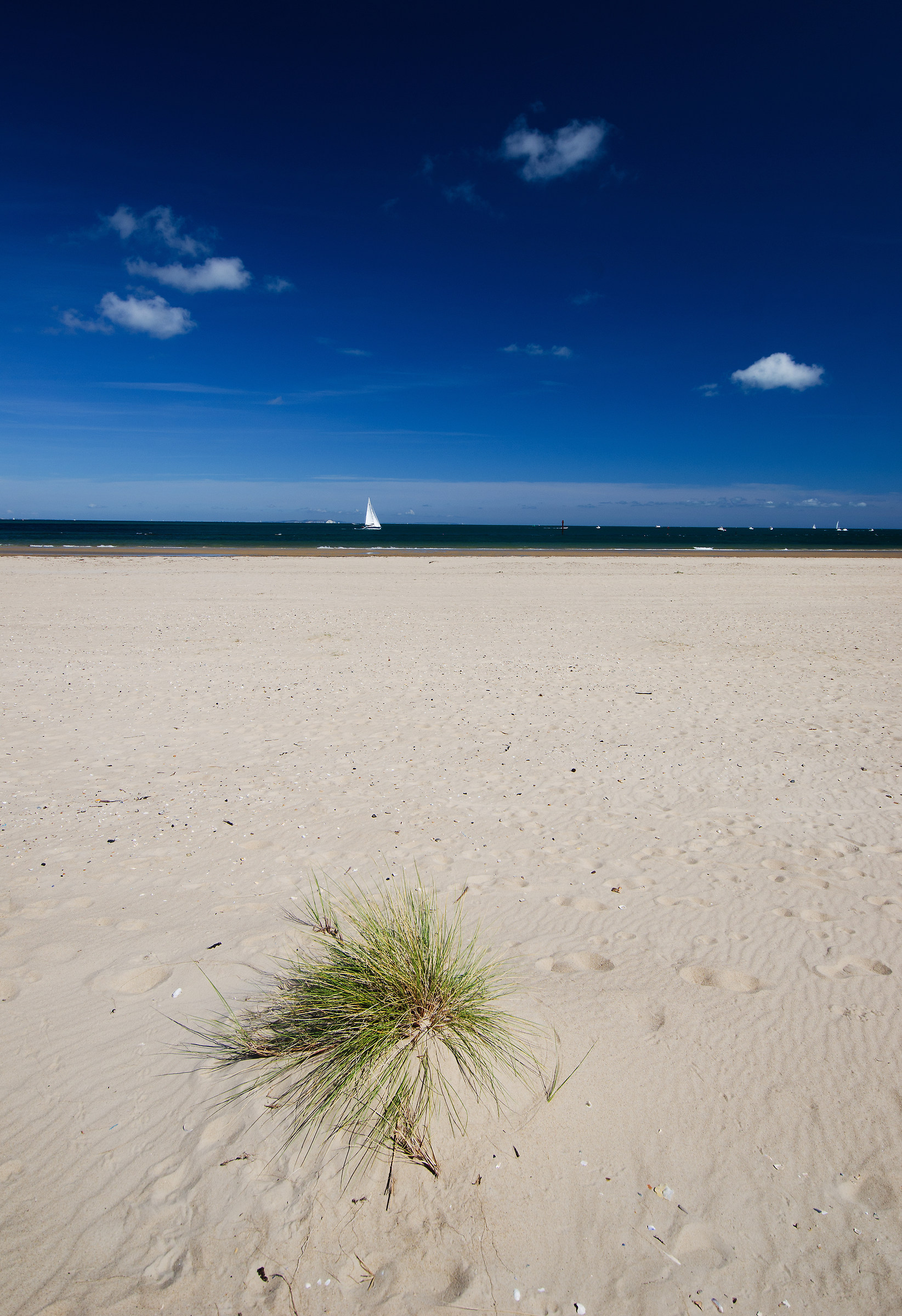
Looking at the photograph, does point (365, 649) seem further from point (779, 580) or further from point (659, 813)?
point (779, 580)

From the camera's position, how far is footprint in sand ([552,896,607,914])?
3963 mm

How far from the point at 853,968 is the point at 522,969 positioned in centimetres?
185

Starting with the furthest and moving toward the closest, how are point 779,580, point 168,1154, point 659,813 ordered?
point 779,580, point 659,813, point 168,1154

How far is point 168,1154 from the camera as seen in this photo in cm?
238

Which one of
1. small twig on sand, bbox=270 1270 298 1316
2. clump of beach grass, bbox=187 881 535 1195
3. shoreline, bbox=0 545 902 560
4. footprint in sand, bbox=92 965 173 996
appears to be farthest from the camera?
shoreline, bbox=0 545 902 560

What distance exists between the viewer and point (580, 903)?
13.2 feet

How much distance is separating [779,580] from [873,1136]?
27867 millimetres

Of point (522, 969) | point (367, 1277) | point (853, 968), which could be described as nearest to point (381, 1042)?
point (367, 1277)

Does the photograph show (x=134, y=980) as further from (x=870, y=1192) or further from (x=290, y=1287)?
(x=870, y=1192)

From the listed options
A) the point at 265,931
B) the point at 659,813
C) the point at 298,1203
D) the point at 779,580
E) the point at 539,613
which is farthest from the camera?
the point at 779,580

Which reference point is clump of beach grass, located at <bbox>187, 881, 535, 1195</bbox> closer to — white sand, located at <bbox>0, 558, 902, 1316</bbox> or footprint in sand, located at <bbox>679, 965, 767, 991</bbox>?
white sand, located at <bbox>0, 558, 902, 1316</bbox>

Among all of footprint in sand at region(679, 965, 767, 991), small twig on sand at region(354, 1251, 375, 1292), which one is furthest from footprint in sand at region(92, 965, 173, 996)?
footprint in sand at region(679, 965, 767, 991)

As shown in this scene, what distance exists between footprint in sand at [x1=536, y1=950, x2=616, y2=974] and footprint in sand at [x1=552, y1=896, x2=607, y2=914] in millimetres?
434

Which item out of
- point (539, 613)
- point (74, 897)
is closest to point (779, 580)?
point (539, 613)
